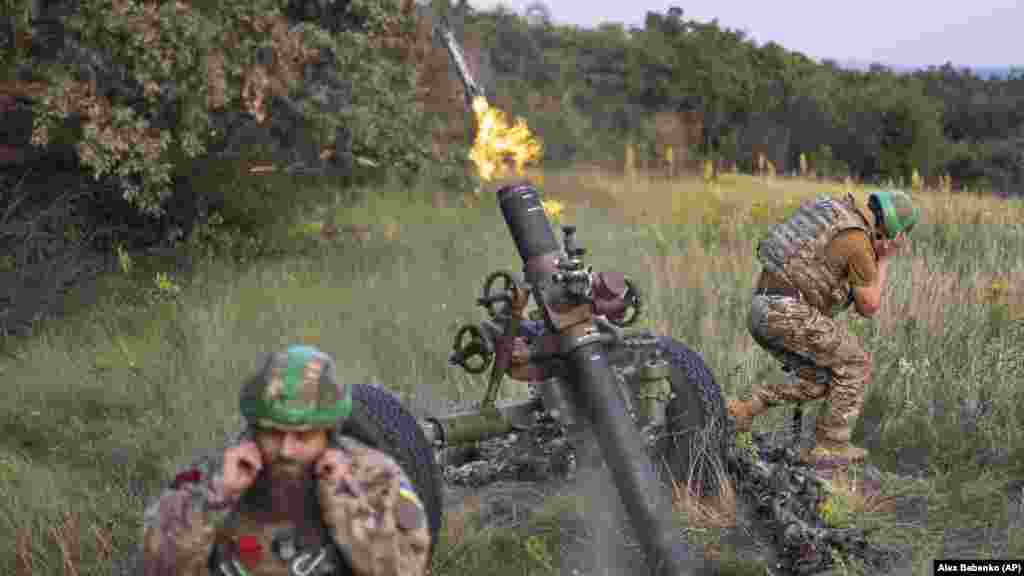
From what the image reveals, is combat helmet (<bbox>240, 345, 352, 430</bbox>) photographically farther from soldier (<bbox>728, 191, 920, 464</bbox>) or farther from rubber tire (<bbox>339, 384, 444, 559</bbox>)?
A: soldier (<bbox>728, 191, 920, 464</bbox>)

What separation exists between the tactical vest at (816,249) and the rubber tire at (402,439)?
247cm

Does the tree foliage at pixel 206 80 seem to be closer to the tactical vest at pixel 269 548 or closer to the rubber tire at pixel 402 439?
the rubber tire at pixel 402 439

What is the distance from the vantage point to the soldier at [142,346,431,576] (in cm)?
278

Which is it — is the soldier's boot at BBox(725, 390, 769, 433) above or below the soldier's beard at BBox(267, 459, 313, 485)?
below

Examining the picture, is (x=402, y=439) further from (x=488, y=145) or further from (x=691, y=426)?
(x=488, y=145)

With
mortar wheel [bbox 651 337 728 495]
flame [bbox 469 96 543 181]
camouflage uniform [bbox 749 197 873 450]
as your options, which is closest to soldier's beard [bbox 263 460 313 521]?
mortar wheel [bbox 651 337 728 495]

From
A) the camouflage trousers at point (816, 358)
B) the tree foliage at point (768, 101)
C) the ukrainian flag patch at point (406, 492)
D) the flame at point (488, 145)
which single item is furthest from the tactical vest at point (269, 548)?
the tree foliage at point (768, 101)

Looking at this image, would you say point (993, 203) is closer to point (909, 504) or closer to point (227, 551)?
point (909, 504)

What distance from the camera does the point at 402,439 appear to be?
4.02 meters

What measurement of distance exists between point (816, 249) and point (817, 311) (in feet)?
1.05

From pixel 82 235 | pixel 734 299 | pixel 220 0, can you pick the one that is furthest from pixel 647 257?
pixel 82 235

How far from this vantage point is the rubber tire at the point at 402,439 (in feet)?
13.0

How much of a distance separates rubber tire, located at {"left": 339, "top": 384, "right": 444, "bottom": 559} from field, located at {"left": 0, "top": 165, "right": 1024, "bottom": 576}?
733 millimetres

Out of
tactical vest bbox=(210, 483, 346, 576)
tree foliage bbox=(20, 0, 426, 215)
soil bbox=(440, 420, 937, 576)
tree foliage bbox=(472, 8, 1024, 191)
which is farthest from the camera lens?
tree foliage bbox=(472, 8, 1024, 191)
